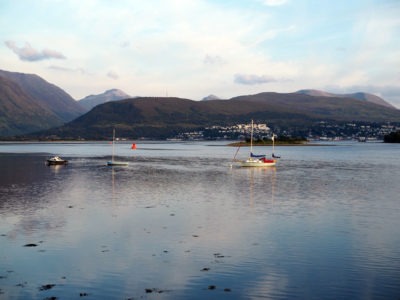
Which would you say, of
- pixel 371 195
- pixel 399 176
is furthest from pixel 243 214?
pixel 399 176

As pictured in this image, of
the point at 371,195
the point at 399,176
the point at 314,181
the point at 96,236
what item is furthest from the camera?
the point at 399,176

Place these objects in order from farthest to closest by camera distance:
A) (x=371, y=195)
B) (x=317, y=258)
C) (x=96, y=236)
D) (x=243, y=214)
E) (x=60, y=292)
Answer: (x=371, y=195) < (x=243, y=214) < (x=96, y=236) < (x=317, y=258) < (x=60, y=292)

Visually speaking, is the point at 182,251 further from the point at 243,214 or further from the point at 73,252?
the point at 243,214

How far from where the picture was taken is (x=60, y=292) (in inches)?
838

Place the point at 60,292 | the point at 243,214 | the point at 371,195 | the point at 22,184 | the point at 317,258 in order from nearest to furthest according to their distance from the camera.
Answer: the point at 60,292 < the point at 317,258 < the point at 243,214 < the point at 371,195 < the point at 22,184

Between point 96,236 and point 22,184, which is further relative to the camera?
point 22,184

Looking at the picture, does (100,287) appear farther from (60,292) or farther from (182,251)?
(182,251)

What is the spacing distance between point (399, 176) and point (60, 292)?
72161mm

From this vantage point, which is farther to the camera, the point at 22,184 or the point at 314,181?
the point at 314,181

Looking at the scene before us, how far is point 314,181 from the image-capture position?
236 ft

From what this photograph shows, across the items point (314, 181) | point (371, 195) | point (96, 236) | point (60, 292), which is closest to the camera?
point (60, 292)

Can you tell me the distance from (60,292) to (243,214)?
2279 cm

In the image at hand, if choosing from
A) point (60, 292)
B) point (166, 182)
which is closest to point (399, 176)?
point (166, 182)

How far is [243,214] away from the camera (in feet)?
137
